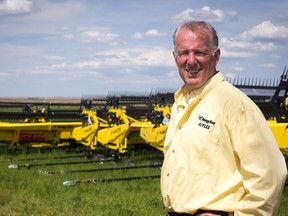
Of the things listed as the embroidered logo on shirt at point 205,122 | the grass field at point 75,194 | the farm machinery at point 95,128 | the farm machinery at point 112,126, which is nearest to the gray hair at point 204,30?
the embroidered logo on shirt at point 205,122

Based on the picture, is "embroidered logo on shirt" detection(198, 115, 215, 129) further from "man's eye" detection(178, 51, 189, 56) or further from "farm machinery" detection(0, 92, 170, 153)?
"farm machinery" detection(0, 92, 170, 153)

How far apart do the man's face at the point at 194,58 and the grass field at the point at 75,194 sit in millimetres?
4734

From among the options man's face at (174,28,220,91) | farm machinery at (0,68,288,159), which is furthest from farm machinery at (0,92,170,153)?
man's face at (174,28,220,91)

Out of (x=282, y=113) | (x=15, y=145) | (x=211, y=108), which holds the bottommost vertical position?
(x=15, y=145)

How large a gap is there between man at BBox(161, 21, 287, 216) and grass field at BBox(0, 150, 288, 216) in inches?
183

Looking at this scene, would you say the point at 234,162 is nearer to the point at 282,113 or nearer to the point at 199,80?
the point at 199,80

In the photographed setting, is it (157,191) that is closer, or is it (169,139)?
(169,139)

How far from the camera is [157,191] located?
8664 millimetres

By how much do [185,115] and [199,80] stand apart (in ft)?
0.65

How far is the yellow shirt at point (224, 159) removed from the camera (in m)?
2.26

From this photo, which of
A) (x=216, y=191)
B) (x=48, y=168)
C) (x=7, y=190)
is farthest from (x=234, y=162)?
(x=48, y=168)

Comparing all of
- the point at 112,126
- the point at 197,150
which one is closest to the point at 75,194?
the point at 112,126

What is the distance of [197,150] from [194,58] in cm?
47

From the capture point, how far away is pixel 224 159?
91.9 inches
